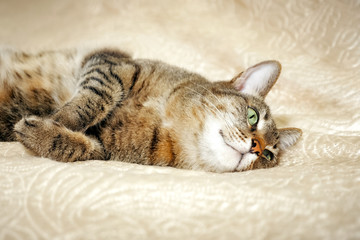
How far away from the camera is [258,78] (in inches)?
53.1

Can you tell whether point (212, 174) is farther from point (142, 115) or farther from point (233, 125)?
point (142, 115)

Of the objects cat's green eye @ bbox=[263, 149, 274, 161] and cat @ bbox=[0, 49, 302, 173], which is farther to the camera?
cat's green eye @ bbox=[263, 149, 274, 161]

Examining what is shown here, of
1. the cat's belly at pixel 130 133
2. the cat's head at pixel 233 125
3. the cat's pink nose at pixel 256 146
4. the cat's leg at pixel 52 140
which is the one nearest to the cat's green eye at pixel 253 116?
the cat's head at pixel 233 125

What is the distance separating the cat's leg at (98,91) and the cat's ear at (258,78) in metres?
0.49

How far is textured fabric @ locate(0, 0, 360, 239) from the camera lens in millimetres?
642

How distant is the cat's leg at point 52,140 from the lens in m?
0.97

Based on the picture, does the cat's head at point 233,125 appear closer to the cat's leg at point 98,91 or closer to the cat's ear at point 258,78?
the cat's ear at point 258,78

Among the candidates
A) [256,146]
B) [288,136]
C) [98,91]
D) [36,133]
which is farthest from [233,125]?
[36,133]

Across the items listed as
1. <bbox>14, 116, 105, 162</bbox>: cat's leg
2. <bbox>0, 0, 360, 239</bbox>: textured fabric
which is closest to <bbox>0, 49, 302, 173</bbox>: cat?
<bbox>14, 116, 105, 162</bbox>: cat's leg

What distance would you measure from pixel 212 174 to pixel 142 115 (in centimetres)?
42

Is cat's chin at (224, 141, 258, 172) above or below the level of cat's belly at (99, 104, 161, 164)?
above

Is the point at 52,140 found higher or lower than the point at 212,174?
lower

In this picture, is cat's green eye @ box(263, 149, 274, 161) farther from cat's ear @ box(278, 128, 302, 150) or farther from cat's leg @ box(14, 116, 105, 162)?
cat's leg @ box(14, 116, 105, 162)

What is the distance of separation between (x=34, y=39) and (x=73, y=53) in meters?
0.65
